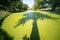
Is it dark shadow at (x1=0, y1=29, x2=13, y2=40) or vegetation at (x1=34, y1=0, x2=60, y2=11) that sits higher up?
vegetation at (x1=34, y1=0, x2=60, y2=11)

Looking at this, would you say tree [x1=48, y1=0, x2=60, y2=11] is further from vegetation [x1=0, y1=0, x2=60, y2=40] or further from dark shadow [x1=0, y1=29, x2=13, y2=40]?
dark shadow [x1=0, y1=29, x2=13, y2=40]

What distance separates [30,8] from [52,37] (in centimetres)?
88

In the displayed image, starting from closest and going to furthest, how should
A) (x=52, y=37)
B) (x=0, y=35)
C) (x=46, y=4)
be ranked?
1. (x=52, y=37)
2. (x=0, y=35)
3. (x=46, y=4)

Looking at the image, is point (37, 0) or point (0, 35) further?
point (37, 0)

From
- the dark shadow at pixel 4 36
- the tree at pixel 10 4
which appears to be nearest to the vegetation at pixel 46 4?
the tree at pixel 10 4

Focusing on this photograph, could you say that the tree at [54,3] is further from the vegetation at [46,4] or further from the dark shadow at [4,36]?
the dark shadow at [4,36]

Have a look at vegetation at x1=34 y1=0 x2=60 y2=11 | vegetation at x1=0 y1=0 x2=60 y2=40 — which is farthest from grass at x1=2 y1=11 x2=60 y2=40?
vegetation at x1=34 y1=0 x2=60 y2=11

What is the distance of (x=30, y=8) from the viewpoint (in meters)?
2.53

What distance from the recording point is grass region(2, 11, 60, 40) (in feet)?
6.99

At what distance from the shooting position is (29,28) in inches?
88.5

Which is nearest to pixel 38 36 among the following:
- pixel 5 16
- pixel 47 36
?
pixel 47 36

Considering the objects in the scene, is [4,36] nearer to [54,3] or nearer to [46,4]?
[46,4]

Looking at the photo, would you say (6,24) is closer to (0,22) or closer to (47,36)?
(0,22)

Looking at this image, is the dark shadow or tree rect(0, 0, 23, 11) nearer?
the dark shadow
